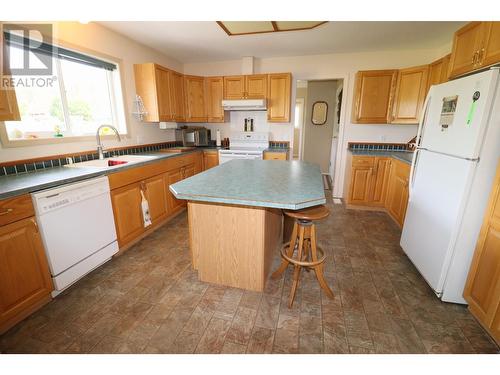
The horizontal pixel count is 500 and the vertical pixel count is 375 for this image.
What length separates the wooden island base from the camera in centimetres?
167

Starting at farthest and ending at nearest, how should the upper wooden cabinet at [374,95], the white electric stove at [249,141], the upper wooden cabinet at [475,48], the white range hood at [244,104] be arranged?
the white electric stove at [249,141] → the white range hood at [244,104] → the upper wooden cabinet at [374,95] → the upper wooden cabinet at [475,48]

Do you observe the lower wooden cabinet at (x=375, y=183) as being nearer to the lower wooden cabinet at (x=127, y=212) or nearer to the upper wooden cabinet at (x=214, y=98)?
the upper wooden cabinet at (x=214, y=98)

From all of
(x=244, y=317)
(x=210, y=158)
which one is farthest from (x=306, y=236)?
(x=210, y=158)

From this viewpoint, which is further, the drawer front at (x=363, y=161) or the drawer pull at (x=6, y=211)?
the drawer front at (x=363, y=161)

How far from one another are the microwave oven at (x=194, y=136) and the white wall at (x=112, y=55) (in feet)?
1.07

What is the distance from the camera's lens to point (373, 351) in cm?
135

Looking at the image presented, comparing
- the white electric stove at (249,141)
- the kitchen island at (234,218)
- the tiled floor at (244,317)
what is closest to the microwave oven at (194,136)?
the white electric stove at (249,141)

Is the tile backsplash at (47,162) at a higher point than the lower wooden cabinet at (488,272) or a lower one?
higher

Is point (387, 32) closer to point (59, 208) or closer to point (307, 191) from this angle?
point (307, 191)

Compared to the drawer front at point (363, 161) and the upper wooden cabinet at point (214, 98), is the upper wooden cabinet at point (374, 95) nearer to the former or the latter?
the drawer front at point (363, 161)

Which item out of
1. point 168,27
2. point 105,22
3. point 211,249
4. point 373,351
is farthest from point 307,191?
point 105,22

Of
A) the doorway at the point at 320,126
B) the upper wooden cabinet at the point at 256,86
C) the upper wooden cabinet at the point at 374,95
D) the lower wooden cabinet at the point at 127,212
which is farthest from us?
the doorway at the point at 320,126

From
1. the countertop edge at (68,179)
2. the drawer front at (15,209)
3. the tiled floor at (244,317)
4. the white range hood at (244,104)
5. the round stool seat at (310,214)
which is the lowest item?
the tiled floor at (244,317)

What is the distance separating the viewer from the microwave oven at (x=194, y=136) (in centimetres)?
409
